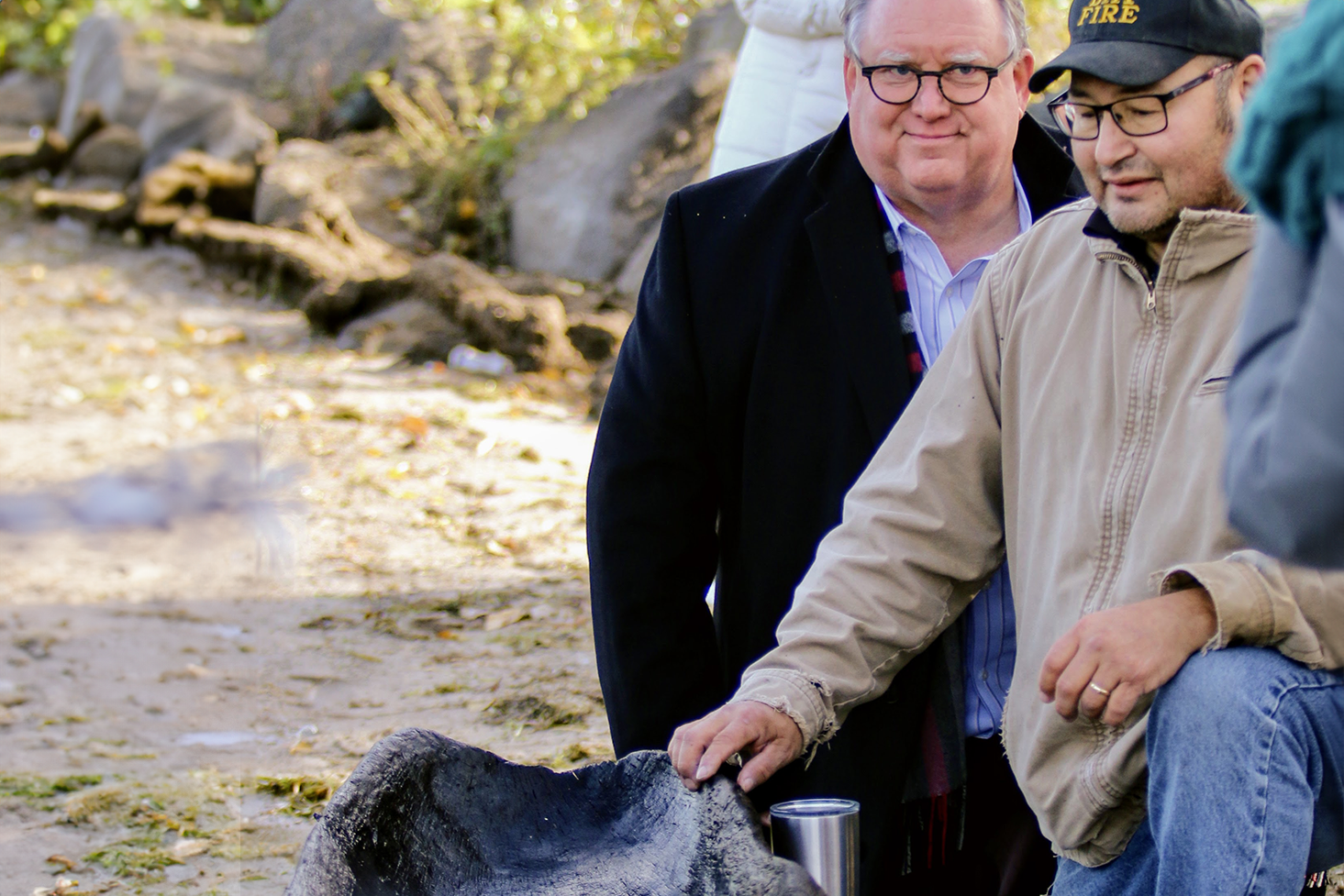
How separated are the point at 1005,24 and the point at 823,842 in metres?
1.54

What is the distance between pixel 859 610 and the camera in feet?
7.09

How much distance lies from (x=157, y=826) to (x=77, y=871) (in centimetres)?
26

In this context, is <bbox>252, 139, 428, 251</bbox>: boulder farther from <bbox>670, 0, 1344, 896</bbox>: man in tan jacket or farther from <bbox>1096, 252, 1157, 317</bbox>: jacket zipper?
<bbox>1096, 252, 1157, 317</bbox>: jacket zipper

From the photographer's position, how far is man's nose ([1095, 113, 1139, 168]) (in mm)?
1968

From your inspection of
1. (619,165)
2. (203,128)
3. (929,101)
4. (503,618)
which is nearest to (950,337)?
(929,101)

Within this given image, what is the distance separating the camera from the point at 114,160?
11.5m

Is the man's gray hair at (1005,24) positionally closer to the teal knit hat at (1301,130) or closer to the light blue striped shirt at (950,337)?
the light blue striped shirt at (950,337)

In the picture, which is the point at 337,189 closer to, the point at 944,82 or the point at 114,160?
the point at 114,160

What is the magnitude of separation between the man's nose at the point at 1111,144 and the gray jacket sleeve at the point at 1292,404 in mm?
977

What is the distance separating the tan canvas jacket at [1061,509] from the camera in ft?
6.01

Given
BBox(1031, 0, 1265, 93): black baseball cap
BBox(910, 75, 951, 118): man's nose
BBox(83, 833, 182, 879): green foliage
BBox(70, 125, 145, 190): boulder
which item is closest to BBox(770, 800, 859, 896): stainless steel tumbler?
BBox(1031, 0, 1265, 93): black baseball cap

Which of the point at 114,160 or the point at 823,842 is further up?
the point at 823,842

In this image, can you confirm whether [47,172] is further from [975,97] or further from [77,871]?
[975,97]

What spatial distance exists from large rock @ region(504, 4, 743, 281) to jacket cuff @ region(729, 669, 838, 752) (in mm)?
6950
